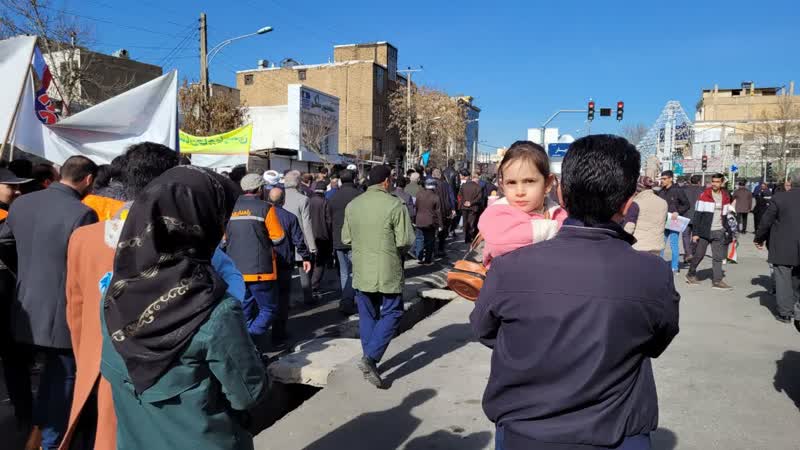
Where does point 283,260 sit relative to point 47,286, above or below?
below

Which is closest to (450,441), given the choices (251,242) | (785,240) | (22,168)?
(251,242)

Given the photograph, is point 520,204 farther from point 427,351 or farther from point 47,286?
point 427,351

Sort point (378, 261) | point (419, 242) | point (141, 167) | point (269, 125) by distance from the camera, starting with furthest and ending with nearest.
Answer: point (269, 125), point (419, 242), point (378, 261), point (141, 167)

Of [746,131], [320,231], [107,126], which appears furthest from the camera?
[746,131]

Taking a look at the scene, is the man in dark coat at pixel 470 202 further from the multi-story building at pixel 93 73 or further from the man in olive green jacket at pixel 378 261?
the multi-story building at pixel 93 73

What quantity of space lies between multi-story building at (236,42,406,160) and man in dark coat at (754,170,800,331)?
39.1 meters

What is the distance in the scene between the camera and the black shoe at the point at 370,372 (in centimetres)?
506

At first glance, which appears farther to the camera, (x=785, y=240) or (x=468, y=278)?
(x=785, y=240)

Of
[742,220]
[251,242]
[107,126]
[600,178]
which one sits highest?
[107,126]

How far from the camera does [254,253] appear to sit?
5762 mm

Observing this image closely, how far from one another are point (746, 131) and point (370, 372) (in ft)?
245

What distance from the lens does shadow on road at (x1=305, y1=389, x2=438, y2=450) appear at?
3969mm

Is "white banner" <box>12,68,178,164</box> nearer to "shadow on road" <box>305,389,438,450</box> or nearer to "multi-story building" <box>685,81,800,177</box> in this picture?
"shadow on road" <box>305,389,438,450</box>

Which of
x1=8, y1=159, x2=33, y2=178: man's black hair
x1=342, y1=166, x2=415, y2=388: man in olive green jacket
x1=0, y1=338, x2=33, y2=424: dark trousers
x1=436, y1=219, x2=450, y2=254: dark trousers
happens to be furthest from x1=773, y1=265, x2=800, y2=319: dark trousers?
x1=8, y1=159, x2=33, y2=178: man's black hair
